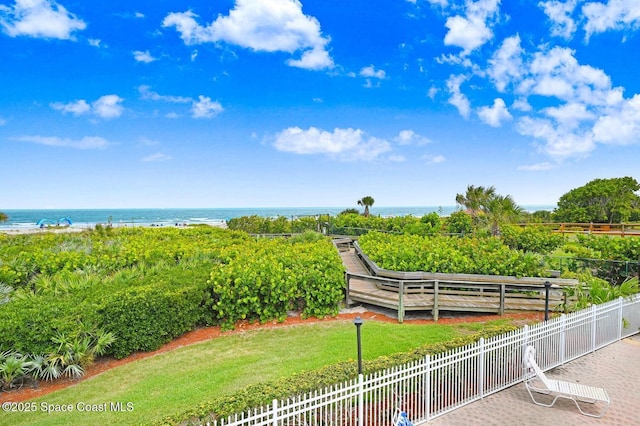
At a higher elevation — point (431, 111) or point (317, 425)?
point (431, 111)

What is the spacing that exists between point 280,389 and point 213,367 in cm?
305

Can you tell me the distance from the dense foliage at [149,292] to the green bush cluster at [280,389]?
4174mm

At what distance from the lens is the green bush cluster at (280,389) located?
3.97 meters

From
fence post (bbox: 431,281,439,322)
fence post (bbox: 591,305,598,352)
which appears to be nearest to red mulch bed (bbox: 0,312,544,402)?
fence post (bbox: 431,281,439,322)

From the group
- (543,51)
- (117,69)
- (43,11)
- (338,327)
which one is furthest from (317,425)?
(117,69)

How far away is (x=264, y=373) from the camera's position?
6.70 metres

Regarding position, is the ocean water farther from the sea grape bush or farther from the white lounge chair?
the white lounge chair

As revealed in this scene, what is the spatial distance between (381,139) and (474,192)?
15377 mm

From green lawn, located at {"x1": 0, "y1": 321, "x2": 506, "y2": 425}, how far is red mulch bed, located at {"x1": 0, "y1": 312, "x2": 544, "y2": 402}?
290 millimetres

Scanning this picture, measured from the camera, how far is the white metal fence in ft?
14.3

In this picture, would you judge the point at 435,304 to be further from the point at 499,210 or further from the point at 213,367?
the point at 499,210

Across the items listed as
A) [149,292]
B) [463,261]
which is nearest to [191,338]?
[149,292]

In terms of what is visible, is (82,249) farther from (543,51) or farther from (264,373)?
(543,51)

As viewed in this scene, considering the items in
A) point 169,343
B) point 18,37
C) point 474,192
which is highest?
point 18,37
